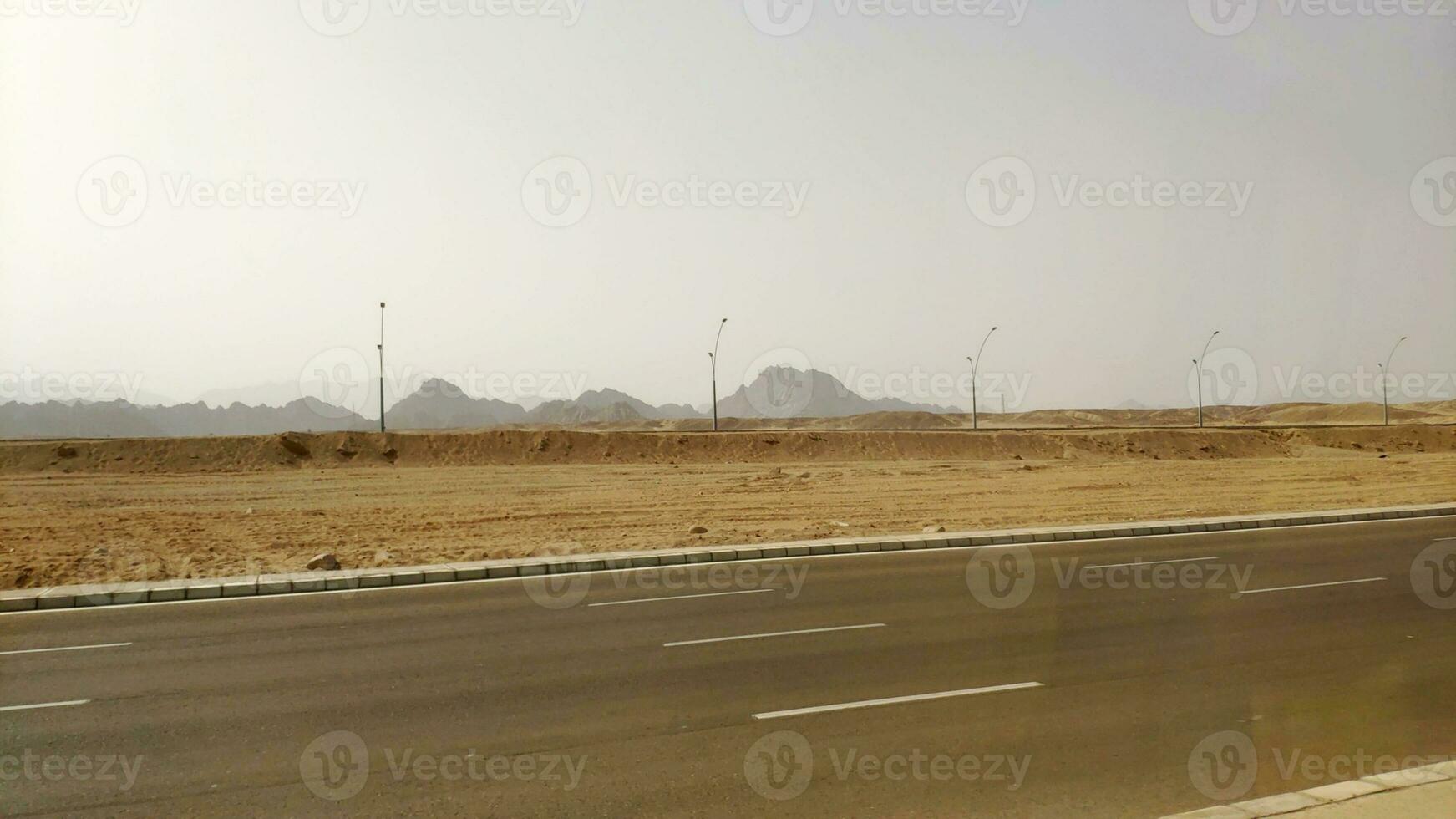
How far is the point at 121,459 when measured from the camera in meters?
44.2

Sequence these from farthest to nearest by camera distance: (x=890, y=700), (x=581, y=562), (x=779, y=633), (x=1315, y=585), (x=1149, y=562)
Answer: (x=581, y=562) → (x=1149, y=562) → (x=1315, y=585) → (x=779, y=633) → (x=890, y=700)

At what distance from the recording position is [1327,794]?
18.9 feet

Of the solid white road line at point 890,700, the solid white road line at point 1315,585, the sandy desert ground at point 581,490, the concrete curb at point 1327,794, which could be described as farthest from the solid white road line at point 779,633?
the sandy desert ground at point 581,490

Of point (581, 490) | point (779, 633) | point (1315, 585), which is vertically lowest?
point (1315, 585)

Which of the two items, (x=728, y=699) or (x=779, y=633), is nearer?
(x=728, y=699)

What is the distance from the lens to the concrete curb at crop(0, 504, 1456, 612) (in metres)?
14.1

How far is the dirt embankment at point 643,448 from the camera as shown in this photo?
44.7 meters

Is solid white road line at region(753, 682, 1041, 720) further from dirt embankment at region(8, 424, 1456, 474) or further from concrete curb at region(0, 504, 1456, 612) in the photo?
dirt embankment at region(8, 424, 1456, 474)

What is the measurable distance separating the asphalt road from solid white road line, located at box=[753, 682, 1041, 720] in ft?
0.13

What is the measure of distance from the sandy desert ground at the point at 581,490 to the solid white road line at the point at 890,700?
11.0 meters

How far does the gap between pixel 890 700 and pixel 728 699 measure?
138 centimetres

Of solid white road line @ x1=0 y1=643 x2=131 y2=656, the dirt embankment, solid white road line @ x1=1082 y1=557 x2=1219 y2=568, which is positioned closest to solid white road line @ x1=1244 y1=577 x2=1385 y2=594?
solid white road line @ x1=1082 y1=557 x2=1219 y2=568

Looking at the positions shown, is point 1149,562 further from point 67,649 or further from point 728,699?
point 67,649

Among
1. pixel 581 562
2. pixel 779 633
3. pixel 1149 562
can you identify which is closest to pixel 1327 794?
pixel 779 633
